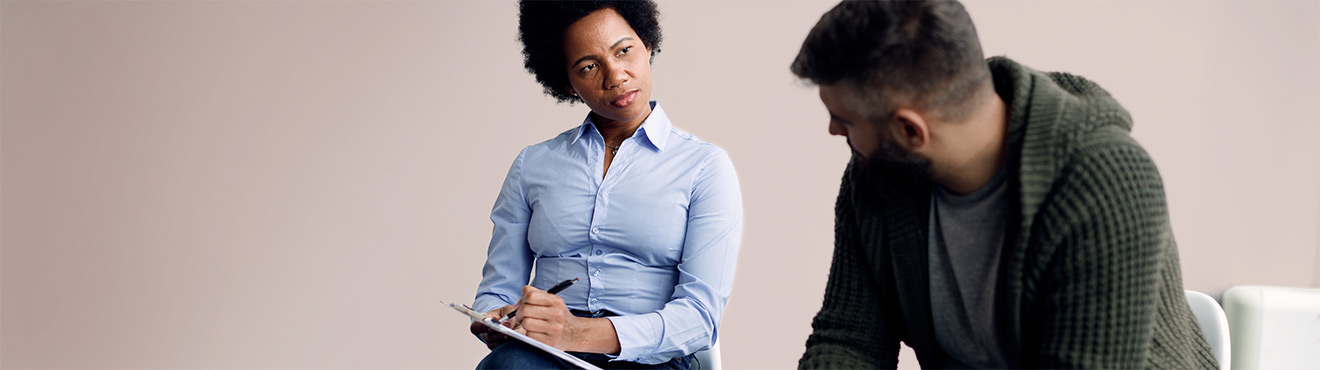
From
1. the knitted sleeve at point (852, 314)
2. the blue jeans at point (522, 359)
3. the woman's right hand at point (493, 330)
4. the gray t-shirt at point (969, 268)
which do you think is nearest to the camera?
the gray t-shirt at point (969, 268)

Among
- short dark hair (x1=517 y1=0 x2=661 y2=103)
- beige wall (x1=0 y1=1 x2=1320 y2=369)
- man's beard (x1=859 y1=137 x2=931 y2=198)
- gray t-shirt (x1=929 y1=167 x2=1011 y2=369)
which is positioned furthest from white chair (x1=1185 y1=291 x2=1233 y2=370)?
short dark hair (x1=517 y1=0 x2=661 y2=103)

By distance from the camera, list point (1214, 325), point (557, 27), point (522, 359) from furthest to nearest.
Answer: point (557, 27) < point (1214, 325) < point (522, 359)

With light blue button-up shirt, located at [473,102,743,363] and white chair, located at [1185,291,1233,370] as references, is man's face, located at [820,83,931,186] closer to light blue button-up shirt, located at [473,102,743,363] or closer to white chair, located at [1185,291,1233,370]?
light blue button-up shirt, located at [473,102,743,363]

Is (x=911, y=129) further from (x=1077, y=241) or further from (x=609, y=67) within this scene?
(x=609, y=67)

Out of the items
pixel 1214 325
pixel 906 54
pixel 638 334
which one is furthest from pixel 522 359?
pixel 1214 325

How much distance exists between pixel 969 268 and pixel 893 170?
17 centimetres

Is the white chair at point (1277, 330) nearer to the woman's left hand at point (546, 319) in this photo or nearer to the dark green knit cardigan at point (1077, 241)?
the dark green knit cardigan at point (1077, 241)

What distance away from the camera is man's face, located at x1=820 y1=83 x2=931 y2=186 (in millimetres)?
1038

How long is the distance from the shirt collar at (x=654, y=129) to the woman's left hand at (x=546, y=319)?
370 millimetres

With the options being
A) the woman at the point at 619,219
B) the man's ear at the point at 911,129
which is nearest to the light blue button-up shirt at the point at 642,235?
the woman at the point at 619,219

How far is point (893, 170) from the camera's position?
3.60 feet

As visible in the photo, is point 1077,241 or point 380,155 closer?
point 1077,241

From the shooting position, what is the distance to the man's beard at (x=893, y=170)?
1048 mm

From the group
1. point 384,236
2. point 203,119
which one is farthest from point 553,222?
point 203,119
